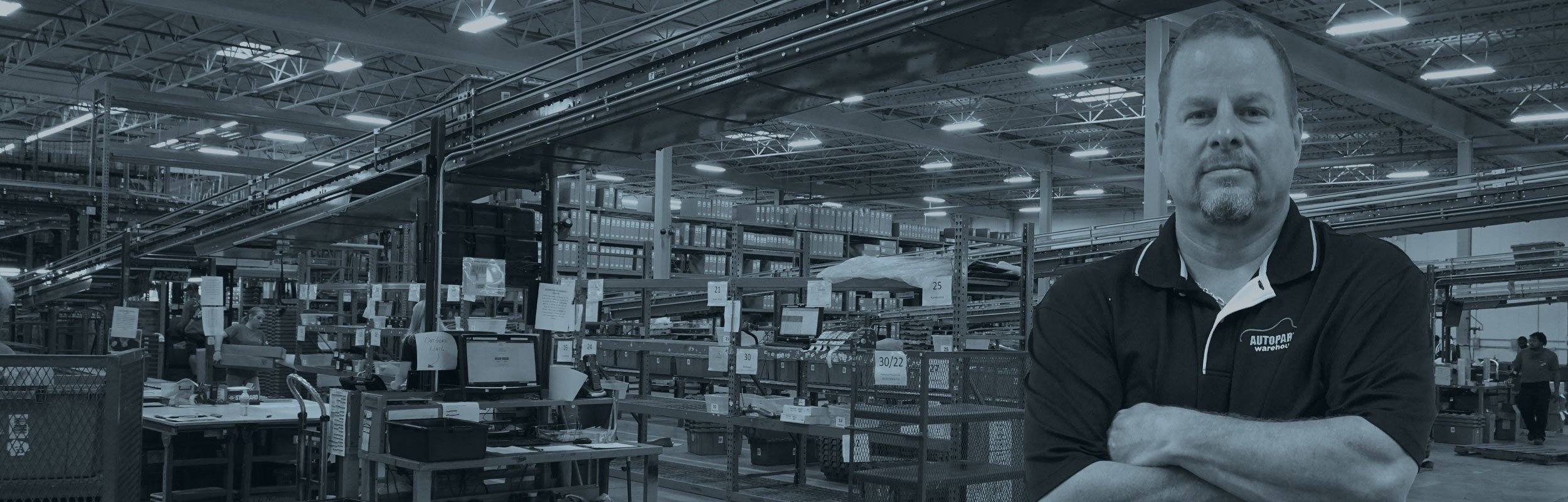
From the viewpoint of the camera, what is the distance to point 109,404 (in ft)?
10.9

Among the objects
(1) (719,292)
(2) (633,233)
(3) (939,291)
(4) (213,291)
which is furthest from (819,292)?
(2) (633,233)

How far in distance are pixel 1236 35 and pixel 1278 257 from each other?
0.28m

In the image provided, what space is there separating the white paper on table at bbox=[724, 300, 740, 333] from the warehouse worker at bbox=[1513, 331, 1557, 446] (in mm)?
11880

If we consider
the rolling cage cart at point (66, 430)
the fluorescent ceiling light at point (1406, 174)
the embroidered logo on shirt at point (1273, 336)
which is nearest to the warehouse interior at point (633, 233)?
the rolling cage cart at point (66, 430)

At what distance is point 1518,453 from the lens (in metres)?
13.2

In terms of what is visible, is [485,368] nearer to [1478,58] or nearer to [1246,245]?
[1246,245]

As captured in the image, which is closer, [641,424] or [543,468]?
[543,468]

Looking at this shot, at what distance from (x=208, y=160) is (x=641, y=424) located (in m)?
13.9

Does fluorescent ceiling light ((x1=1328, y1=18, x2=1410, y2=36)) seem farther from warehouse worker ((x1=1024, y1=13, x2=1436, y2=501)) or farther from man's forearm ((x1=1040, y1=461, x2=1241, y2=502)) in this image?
man's forearm ((x1=1040, y1=461, x2=1241, y2=502))

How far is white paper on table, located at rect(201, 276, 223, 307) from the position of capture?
9.05m

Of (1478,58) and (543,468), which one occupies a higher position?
(1478,58)


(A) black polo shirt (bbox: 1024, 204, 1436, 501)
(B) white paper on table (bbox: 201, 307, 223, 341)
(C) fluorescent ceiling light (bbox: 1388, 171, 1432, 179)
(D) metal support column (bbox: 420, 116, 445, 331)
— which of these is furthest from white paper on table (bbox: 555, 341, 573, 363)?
(C) fluorescent ceiling light (bbox: 1388, 171, 1432, 179)

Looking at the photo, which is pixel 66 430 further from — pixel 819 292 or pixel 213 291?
pixel 213 291

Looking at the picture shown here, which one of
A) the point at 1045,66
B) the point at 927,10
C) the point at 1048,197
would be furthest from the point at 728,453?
the point at 1048,197
